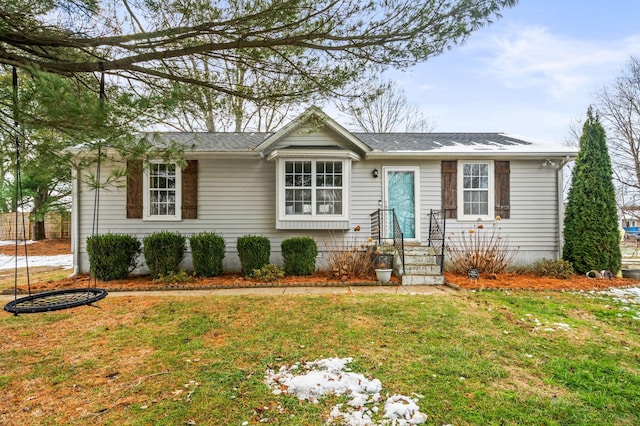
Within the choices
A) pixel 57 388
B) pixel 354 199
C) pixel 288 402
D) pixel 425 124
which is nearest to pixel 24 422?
pixel 57 388

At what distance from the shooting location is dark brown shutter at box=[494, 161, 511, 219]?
872cm

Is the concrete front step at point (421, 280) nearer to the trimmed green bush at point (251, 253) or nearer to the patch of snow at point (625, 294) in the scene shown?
the patch of snow at point (625, 294)

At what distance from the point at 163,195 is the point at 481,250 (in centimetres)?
809

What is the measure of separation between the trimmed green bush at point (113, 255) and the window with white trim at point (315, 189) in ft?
12.1

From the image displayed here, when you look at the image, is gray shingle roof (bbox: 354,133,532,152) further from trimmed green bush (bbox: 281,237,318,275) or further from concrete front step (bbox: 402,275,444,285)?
concrete front step (bbox: 402,275,444,285)

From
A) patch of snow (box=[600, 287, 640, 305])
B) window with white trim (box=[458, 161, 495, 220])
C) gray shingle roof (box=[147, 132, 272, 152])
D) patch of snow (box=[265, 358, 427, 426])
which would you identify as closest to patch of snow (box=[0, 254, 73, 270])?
gray shingle roof (box=[147, 132, 272, 152])

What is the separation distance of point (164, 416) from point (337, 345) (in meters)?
1.85

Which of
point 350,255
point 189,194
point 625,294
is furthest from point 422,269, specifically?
point 189,194

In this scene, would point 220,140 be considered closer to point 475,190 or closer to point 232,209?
point 232,209

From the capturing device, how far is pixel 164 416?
2.39 meters

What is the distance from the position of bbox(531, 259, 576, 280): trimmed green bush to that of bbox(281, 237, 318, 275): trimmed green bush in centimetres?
548

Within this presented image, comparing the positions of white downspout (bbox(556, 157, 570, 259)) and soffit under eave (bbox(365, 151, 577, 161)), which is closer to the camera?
soffit under eave (bbox(365, 151, 577, 161))

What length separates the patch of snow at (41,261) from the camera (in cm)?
1095

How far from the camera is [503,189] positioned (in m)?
8.72
